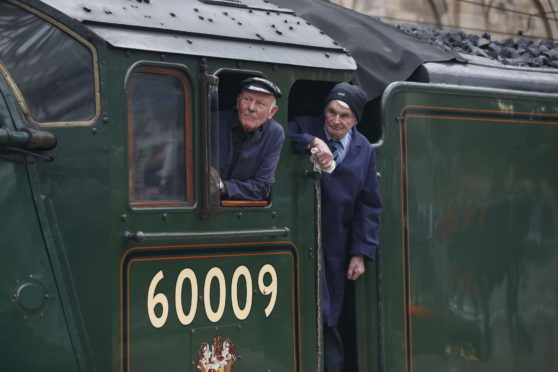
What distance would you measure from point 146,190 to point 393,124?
5.99 ft

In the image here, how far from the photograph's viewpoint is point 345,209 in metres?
5.71

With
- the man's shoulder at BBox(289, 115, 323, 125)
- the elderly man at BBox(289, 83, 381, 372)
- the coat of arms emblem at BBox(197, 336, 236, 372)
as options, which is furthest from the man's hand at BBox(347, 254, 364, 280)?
the coat of arms emblem at BBox(197, 336, 236, 372)

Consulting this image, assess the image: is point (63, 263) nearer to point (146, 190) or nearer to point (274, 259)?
point (146, 190)

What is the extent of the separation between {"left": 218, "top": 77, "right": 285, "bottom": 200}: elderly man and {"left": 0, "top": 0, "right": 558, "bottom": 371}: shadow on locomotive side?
0.29ft

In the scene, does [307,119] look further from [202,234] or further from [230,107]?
[202,234]

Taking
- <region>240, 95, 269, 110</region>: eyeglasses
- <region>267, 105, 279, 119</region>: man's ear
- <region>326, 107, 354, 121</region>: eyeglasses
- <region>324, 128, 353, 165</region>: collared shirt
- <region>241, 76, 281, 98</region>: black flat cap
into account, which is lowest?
<region>324, 128, 353, 165</region>: collared shirt

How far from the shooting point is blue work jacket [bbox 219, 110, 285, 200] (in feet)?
16.9

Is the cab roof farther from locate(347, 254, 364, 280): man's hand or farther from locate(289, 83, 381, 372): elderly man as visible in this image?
locate(347, 254, 364, 280): man's hand

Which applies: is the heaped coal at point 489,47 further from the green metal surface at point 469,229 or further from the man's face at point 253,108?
the man's face at point 253,108

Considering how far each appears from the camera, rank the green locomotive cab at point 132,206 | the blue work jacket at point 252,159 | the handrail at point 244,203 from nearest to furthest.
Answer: the green locomotive cab at point 132,206 → the handrail at point 244,203 → the blue work jacket at point 252,159

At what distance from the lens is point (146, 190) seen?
472 centimetres

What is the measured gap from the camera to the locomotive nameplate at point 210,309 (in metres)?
4.64

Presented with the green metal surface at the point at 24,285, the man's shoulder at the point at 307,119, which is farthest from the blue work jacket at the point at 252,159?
the green metal surface at the point at 24,285

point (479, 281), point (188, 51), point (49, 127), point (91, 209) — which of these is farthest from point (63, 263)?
point (479, 281)
